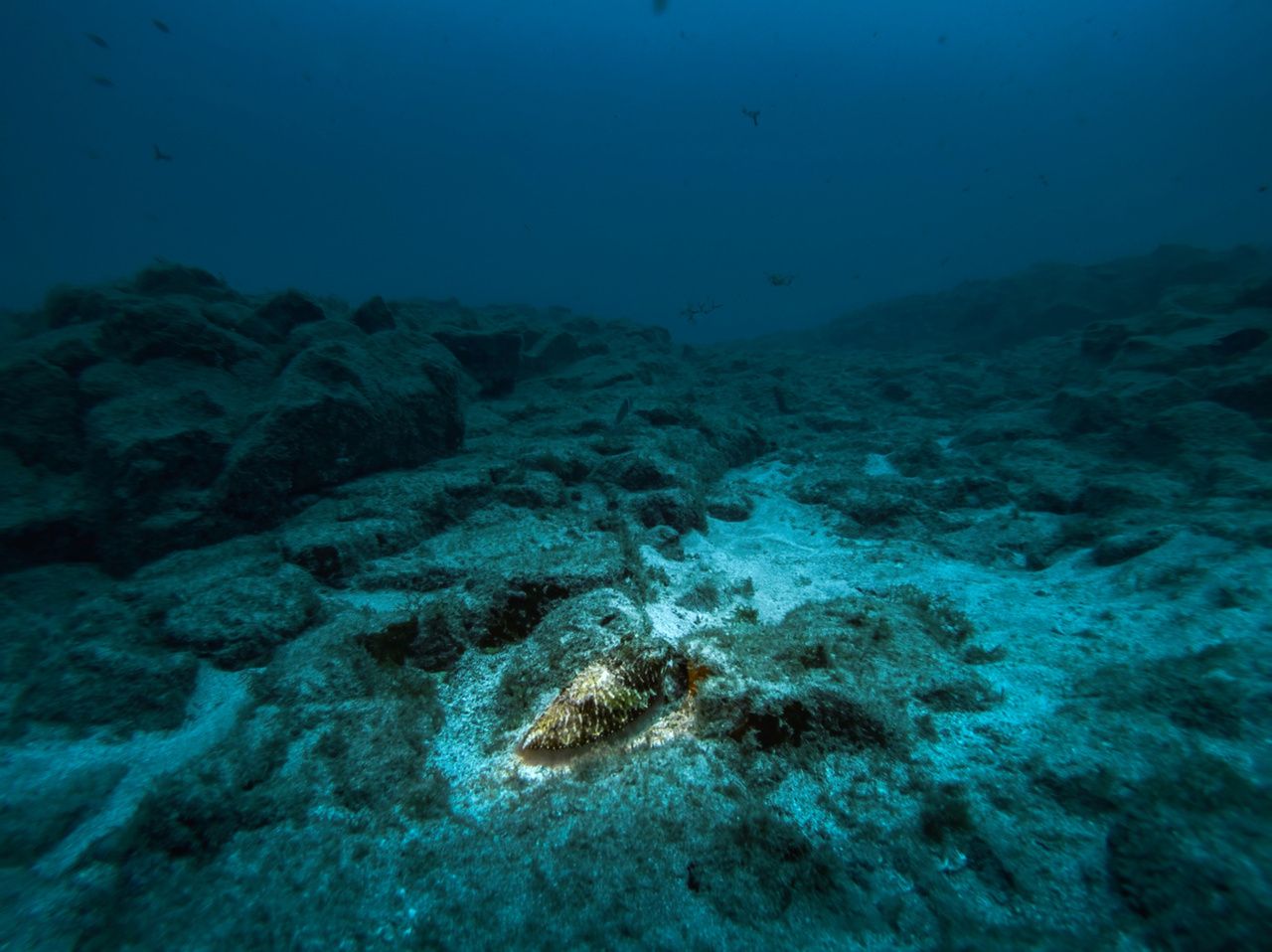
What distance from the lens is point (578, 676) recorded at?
3.09 metres

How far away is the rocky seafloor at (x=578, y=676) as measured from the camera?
6.73 ft

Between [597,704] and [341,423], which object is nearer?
[597,704]

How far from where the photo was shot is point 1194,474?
5.97 meters

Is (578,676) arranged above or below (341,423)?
below

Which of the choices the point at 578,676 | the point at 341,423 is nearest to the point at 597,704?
the point at 578,676

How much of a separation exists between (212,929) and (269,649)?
1957 mm

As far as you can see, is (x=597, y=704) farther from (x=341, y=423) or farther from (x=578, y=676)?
(x=341, y=423)

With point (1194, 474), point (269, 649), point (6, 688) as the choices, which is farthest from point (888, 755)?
point (1194, 474)

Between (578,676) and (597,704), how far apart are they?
257 mm

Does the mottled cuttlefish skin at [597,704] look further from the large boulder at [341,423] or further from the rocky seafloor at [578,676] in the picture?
the large boulder at [341,423]

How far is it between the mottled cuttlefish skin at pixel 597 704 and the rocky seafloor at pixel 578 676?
20 mm

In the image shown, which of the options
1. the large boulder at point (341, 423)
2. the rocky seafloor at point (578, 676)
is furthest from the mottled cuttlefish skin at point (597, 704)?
the large boulder at point (341, 423)

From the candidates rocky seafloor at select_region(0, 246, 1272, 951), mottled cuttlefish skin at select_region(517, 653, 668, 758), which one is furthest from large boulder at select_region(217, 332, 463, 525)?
mottled cuttlefish skin at select_region(517, 653, 668, 758)

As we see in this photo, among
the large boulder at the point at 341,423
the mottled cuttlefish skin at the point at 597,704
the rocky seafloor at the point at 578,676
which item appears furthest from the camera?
the large boulder at the point at 341,423
